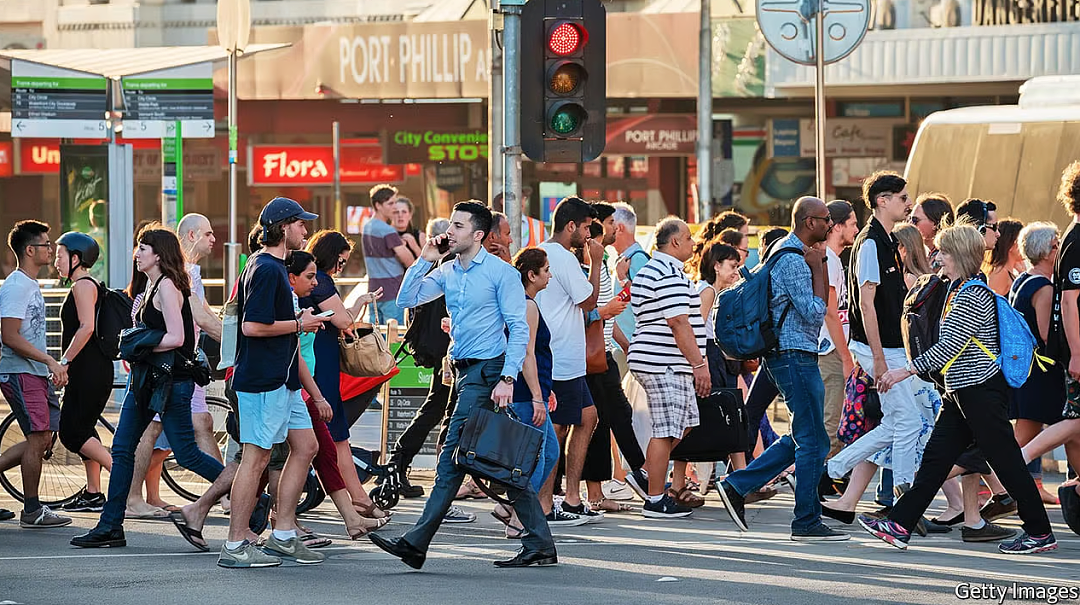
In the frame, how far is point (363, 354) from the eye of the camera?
397 inches

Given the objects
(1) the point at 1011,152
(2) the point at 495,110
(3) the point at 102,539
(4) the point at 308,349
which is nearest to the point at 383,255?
(2) the point at 495,110

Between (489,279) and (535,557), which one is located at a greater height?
(489,279)

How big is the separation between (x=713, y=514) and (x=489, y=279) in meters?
2.90

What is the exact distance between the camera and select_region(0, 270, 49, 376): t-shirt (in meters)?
10.2

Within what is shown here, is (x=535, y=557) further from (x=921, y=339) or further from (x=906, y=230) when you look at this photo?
(x=906, y=230)

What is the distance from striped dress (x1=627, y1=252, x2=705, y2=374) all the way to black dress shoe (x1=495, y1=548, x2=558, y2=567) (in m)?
2.10

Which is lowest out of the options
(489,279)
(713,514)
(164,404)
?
(713,514)

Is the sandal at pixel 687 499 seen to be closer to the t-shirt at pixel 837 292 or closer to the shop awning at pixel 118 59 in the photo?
the t-shirt at pixel 837 292

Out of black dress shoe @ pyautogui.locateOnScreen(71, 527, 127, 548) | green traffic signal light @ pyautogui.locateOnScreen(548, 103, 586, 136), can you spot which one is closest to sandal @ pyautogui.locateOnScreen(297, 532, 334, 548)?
black dress shoe @ pyautogui.locateOnScreen(71, 527, 127, 548)

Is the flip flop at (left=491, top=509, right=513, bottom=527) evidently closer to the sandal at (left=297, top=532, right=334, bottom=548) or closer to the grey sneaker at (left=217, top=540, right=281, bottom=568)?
the sandal at (left=297, top=532, right=334, bottom=548)

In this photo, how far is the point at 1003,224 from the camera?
10.5 metres

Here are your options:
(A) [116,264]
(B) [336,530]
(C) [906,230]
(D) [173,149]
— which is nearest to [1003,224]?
(C) [906,230]

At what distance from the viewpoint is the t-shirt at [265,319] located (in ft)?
27.6

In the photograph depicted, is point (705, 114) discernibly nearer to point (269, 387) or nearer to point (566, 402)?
point (566, 402)
